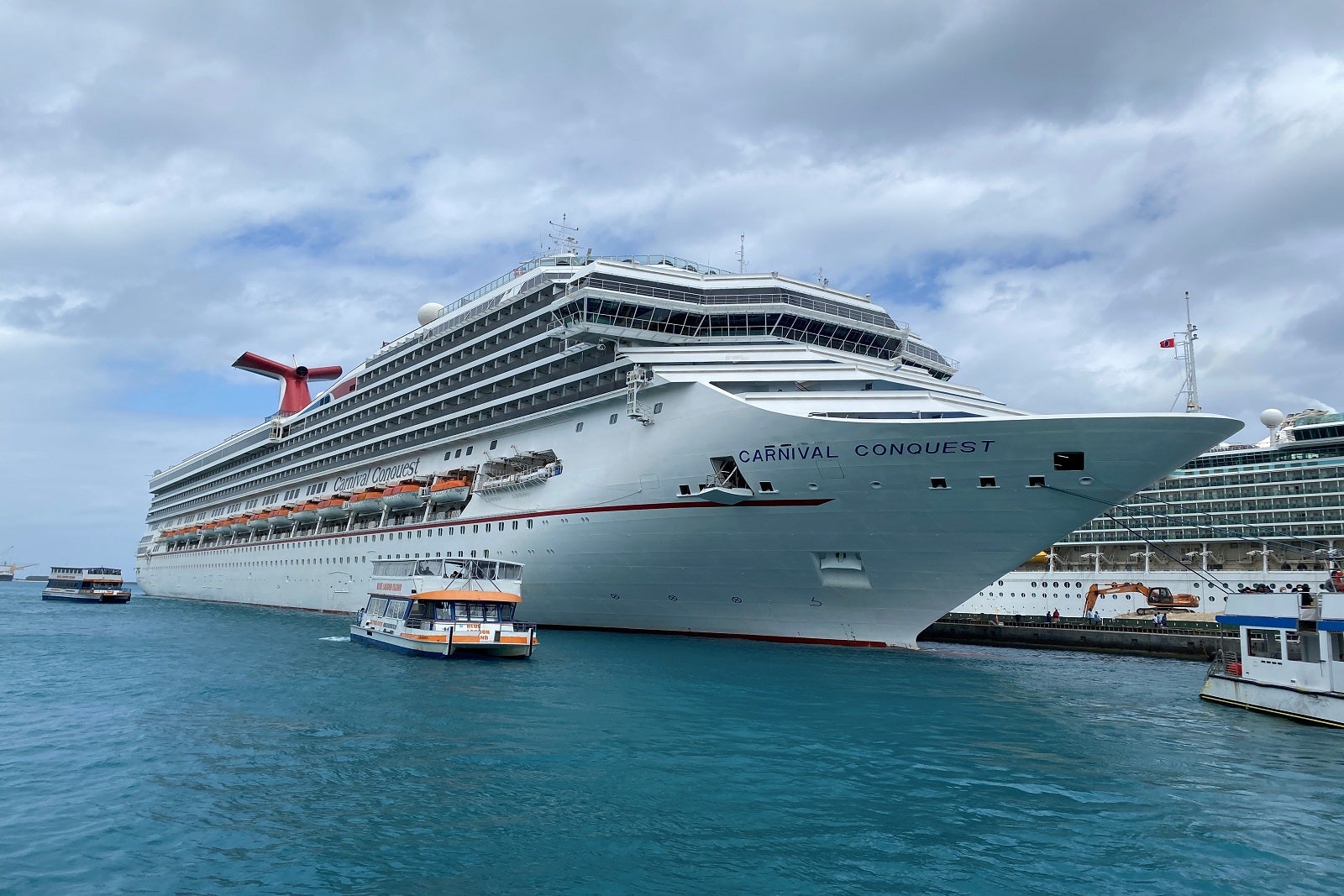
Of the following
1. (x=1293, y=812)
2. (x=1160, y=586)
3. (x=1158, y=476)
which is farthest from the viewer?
(x=1160, y=586)

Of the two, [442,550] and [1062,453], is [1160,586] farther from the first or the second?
[442,550]

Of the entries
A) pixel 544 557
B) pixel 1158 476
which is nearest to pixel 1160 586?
pixel 1158 476

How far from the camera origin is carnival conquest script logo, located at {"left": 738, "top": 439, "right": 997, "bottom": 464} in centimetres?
2155

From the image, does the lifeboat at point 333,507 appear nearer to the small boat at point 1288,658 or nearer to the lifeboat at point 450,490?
the lifeboat at point 450,490

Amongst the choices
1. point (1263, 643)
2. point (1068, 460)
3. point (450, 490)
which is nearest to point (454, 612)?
point (450, 490)

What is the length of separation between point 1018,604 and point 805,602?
3569cm

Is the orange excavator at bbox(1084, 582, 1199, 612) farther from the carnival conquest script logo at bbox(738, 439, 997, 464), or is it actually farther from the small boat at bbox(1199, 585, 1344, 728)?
the carnival conquest script logo at bbox(738, 439, 997, 464)

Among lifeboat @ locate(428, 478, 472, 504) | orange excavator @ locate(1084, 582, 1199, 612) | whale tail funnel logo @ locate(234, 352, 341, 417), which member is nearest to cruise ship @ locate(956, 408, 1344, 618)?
orange excavator @ locate(1084, 582, 1199, 612)

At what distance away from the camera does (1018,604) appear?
5569 centimetres

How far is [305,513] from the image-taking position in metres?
50.0

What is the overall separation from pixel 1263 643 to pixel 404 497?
32.6 m

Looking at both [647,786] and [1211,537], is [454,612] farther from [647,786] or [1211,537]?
[1211,537]

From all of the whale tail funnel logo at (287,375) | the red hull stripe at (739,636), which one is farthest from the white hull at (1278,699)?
the whale tail funnel logo at (287,375)

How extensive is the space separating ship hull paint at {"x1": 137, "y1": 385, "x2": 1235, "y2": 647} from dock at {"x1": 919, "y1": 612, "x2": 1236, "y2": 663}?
59.1 ft
